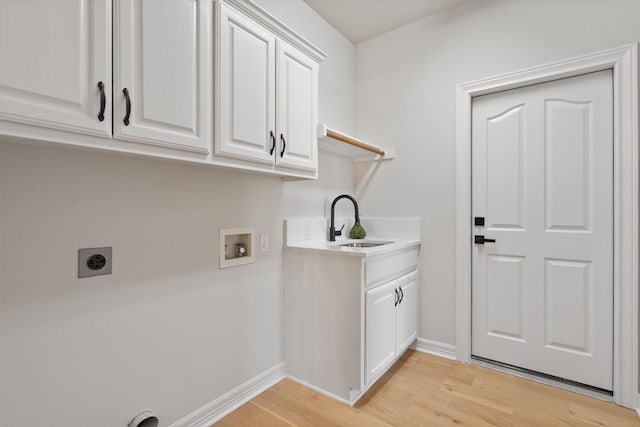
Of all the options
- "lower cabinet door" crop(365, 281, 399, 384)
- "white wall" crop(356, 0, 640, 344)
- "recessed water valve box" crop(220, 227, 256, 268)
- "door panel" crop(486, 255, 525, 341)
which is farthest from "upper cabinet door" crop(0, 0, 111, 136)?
"door panel" crop(486, 255, 525, 341)

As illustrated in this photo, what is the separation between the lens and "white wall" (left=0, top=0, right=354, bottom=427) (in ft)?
3.47

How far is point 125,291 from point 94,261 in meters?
0.18

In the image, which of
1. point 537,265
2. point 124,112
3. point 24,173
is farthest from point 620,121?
point 24,173

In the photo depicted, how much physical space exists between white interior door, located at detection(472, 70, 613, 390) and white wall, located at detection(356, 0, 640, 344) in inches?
7.8

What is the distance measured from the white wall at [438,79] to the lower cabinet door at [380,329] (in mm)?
572

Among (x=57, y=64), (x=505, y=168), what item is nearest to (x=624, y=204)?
(x=505, y=168)

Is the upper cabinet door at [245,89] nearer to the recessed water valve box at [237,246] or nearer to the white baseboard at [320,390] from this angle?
the recessed water valve box at [237,246]

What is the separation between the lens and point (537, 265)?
207 centimetres

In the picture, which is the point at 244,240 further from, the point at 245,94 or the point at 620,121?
the point at 620,121

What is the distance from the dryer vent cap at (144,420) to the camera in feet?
4.31

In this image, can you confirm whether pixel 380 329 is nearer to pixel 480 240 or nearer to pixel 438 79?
pixel 480 240

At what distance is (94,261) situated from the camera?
47.8 inches

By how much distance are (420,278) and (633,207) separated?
1.35 meters

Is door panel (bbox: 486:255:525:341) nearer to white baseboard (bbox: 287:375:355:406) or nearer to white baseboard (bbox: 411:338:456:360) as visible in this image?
white baseboard (bbox: 411:338:456:360)
